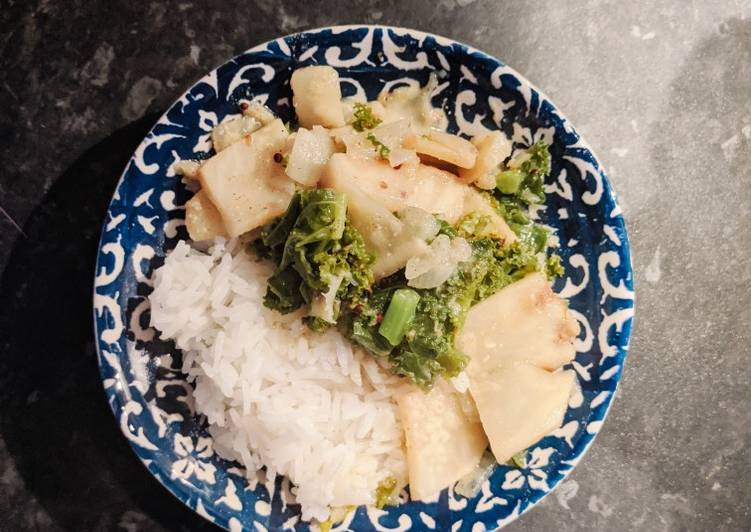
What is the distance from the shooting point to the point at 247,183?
270 centimetres

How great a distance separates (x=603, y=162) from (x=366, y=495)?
203 cm

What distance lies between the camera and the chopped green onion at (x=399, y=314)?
102 inches

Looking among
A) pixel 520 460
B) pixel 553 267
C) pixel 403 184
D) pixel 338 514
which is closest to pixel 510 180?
pixel 553 267

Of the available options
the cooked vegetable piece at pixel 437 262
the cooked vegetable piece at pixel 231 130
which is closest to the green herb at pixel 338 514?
the cooked vegetable piece at pixel 437 262

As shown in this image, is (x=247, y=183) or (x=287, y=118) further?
(x=287, y=118)

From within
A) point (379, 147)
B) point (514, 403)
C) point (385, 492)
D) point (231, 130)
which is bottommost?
point (385, 492)

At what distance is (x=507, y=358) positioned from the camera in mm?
2814

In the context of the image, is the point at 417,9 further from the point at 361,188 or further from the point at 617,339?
the point at 617,339

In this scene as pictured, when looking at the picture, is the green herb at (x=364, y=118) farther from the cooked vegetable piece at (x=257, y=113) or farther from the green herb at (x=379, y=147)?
the cooked vegetable piece at (x=257, y=113)

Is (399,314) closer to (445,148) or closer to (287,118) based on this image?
(445,148)

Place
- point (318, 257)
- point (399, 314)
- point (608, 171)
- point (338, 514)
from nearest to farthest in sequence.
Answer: point (318, 257) < point (399, 314) < point (338, 514) < point (608, 171)

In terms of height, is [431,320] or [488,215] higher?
[488,215]

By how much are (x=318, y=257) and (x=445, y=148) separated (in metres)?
0.76

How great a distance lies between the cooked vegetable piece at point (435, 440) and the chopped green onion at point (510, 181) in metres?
0.96
